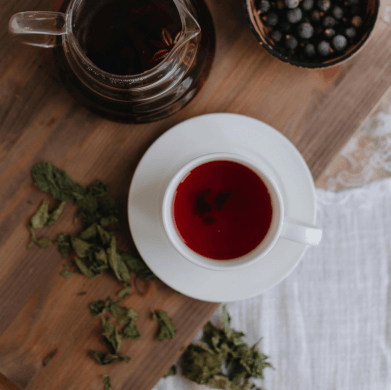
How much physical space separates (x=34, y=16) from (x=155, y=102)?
259mm

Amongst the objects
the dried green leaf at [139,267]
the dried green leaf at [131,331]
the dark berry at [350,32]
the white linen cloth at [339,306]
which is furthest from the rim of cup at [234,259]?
the white linen cloth at [339,306]

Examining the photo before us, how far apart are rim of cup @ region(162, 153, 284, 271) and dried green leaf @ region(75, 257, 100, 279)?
249mm

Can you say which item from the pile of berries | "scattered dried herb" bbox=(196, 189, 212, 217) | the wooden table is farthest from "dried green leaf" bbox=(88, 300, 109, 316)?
the pile of berries

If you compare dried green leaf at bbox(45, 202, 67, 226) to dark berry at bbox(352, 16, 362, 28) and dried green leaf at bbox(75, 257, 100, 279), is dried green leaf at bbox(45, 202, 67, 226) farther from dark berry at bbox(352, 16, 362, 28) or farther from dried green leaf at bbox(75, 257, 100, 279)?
dark berry at bbox(352, 16, 362, 28)

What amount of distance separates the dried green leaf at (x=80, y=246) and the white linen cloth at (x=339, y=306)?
605 mm

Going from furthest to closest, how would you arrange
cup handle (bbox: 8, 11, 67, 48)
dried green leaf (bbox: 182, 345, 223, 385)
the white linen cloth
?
the white linen cloth < dried green leaf (bbox: 182, 345, 223, 385) < cup handle (bbox: 8, 11, 67, 48)

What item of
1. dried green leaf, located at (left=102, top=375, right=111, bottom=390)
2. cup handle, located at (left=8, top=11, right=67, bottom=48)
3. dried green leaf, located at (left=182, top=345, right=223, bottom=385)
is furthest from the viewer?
dried green leaf, located at (left=182, top=345, right=223, bottom=385)

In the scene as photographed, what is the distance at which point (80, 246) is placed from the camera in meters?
0.82

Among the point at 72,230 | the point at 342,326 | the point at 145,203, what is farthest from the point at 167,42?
the point at 342,326

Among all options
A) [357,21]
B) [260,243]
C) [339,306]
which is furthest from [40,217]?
[339,306]

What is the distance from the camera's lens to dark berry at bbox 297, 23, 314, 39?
0.80 meters

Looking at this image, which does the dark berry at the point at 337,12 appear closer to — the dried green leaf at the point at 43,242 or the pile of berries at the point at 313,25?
the pile of berries at the point at 313,25

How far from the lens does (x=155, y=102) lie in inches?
29.5

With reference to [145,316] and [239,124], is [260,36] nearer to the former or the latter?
[239,124]
